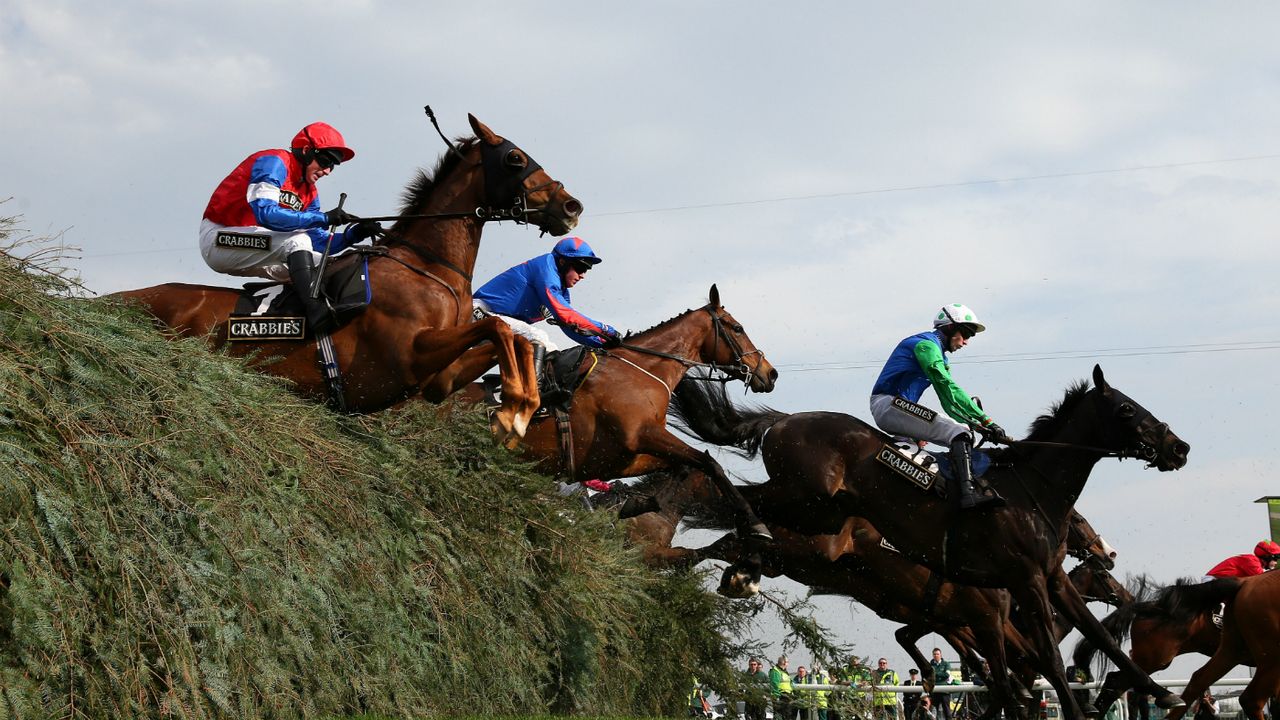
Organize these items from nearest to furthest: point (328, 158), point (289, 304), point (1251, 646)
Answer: point (289, 304) → point (328, 158) → point (1251, 646)

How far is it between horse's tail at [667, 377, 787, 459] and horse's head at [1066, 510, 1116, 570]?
17.0 feet

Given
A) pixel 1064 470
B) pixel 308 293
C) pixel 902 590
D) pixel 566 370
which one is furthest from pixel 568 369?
pixel 902 590

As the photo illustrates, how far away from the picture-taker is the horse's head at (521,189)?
8.14m

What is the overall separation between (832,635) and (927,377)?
2485mm

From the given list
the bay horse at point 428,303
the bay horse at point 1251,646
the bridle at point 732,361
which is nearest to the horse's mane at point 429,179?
the bay horse at point 428,303

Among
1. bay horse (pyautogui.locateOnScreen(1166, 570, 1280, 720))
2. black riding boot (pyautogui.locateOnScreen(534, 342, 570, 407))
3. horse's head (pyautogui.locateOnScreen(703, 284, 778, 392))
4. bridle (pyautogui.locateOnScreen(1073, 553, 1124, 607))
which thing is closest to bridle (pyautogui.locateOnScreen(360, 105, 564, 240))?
black riding boot (pyautogui.locateOnScreen(534, 342, 570, 407))

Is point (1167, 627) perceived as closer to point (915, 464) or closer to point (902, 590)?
point (902, 590)

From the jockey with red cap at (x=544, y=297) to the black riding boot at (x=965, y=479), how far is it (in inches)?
122

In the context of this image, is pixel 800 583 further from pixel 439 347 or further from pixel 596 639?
pixel 439 347

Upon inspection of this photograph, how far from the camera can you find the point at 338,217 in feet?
26.2

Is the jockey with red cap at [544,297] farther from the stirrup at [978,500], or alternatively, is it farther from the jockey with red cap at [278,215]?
the stirrup at [978,500]

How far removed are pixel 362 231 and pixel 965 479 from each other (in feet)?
18.1

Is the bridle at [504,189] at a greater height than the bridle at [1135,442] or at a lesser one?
greater

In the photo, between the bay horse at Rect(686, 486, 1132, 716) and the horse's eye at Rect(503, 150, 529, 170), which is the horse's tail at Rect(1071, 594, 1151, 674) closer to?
the bay horse at Rect(686, 486, 1132, 716)
